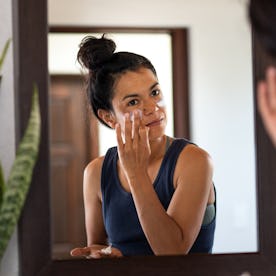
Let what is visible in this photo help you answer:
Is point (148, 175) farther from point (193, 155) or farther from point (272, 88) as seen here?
point (272, 88)

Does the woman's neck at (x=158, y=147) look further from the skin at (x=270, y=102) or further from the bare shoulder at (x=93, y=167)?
the skin at (x=270, y=102)

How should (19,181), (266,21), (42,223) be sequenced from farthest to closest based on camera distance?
(42,223)
(19,181)
(266,21)

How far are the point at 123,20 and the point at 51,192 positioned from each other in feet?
1.10

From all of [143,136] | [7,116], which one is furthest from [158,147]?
[7,116]

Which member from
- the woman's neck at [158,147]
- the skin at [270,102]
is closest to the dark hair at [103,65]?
the woman's neck at [158,147]

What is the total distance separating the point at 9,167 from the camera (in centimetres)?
101

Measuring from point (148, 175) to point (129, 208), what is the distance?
0.23 ft

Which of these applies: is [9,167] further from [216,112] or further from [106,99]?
[216,112]

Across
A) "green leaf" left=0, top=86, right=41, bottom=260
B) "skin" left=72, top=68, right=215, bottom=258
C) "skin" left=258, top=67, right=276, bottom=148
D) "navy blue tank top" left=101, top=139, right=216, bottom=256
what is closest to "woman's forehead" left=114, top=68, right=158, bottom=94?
"skin" left=72, top=68, right=215, bottom=258

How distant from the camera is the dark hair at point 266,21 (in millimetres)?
608

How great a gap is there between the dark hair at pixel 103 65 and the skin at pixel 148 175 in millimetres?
12

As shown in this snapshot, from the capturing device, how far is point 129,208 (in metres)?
1.06

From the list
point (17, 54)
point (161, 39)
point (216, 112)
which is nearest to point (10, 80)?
point (17, 54)

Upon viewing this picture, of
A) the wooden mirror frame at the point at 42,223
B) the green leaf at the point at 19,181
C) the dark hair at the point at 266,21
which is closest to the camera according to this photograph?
the dark hair at the point at 266,21
